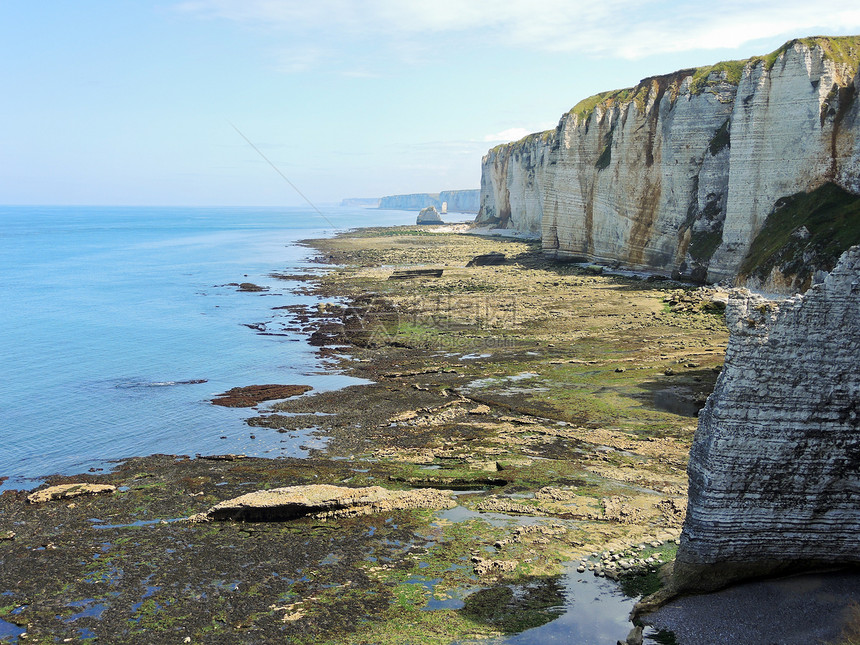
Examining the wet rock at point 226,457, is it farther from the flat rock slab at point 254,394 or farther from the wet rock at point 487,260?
the wet rock at point 487,260

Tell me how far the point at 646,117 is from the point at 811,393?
54.1 meters

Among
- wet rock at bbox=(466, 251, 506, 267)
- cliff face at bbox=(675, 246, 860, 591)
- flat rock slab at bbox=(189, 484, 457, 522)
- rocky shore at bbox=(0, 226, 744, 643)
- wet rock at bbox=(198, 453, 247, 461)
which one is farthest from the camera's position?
wet rock at bbox=(466, 251, 506, 267)

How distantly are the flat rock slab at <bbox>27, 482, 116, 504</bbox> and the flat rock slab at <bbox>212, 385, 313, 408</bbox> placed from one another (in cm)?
912

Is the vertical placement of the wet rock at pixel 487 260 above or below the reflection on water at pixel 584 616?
above

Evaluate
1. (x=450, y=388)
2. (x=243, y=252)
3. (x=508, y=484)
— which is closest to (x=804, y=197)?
(x=450, y=388)

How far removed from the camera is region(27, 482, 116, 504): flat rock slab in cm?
1998

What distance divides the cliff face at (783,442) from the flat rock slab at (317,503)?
24.8 feet

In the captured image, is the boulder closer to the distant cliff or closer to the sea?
the sea

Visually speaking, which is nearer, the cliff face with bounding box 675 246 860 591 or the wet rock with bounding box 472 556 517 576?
the cliff face with bounding box 675 246 860 591

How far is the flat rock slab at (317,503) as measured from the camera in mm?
18344

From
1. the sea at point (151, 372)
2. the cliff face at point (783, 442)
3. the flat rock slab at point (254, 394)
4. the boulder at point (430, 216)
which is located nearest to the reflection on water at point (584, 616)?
the sea at point (151, 372)

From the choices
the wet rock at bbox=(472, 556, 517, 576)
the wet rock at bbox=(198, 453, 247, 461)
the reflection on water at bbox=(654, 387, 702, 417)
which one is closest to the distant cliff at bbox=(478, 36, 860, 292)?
the reflection on water at bbox=(654, 387, 702, 417)

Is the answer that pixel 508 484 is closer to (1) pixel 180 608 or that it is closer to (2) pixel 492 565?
(2) pixel 492 565

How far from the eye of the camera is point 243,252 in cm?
11731
